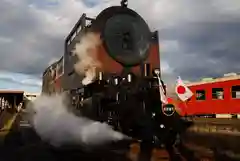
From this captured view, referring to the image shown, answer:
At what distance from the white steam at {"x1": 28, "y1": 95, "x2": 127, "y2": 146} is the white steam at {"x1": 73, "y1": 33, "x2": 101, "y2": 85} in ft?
4.33

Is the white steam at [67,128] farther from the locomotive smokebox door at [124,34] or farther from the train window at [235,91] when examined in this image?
the train window at [235,91]

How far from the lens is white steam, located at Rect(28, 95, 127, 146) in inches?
395

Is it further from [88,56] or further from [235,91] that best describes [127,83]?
[235,91]

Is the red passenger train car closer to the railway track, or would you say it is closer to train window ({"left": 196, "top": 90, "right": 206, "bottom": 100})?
train window ({"left": 196, "top": 90, "right": 206, "bottom": 100})

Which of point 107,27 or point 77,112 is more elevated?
point 107,27

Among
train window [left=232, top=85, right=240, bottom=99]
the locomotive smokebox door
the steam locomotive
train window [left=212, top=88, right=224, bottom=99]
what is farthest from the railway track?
train window [left=212, top=88, right=224, bottom=99]

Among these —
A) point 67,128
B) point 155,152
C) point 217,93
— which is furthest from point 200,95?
point 155,152

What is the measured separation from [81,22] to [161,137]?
422 centimetres

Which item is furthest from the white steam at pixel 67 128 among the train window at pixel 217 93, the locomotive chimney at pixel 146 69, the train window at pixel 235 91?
the train window at pixel 217 93

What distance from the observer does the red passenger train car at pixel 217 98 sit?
21.6 m

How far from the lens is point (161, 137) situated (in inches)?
369

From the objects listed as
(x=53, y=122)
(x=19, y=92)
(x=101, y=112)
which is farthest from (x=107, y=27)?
(x=19, y=92)

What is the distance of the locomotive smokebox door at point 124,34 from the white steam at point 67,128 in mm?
2002

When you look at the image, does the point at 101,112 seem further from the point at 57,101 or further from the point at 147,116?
the point at 57,101
